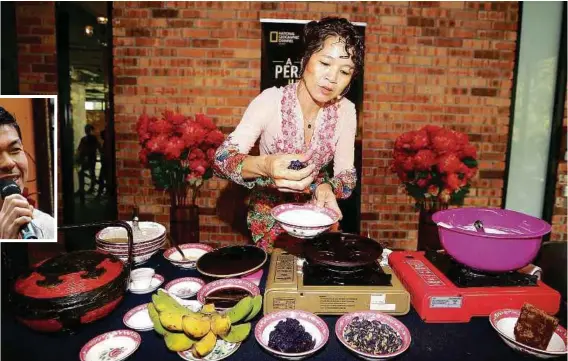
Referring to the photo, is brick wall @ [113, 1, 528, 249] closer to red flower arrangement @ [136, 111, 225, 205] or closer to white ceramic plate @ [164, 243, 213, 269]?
red flower arrangement @ [136, 111, 225, 205]

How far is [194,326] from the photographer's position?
101cm

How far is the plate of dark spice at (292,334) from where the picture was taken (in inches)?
40.8

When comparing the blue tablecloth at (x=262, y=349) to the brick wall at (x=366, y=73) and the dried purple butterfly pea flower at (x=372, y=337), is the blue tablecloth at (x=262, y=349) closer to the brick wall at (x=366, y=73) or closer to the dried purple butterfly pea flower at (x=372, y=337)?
the dried purple butterfly pea flower at (x=372, y=337)

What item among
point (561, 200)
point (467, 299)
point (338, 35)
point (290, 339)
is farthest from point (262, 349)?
point (561, 200)

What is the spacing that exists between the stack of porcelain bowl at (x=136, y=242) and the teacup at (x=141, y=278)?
0.29 ft

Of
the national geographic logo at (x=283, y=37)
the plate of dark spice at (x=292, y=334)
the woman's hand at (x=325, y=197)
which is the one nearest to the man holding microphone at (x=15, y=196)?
the plate of dark spice at (x=292, y=334)

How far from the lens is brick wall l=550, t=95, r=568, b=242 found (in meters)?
3.65

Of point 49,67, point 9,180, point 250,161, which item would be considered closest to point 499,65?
point 250,161

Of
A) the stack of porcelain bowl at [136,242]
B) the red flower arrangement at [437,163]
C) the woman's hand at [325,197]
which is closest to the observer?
the stack of porcelain bowl at [136,242]

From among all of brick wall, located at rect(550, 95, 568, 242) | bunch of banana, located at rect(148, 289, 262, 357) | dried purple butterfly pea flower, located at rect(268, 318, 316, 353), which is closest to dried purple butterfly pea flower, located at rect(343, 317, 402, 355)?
dried purple butterfly pea flower, located at rect(268, 318, 316, 353)

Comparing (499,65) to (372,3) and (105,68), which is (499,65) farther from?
(105,68)

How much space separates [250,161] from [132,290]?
706 millimetres

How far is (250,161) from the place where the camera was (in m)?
1.61

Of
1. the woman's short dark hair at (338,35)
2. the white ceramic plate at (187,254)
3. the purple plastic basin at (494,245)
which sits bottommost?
the white ceramic plate at (187,254)
